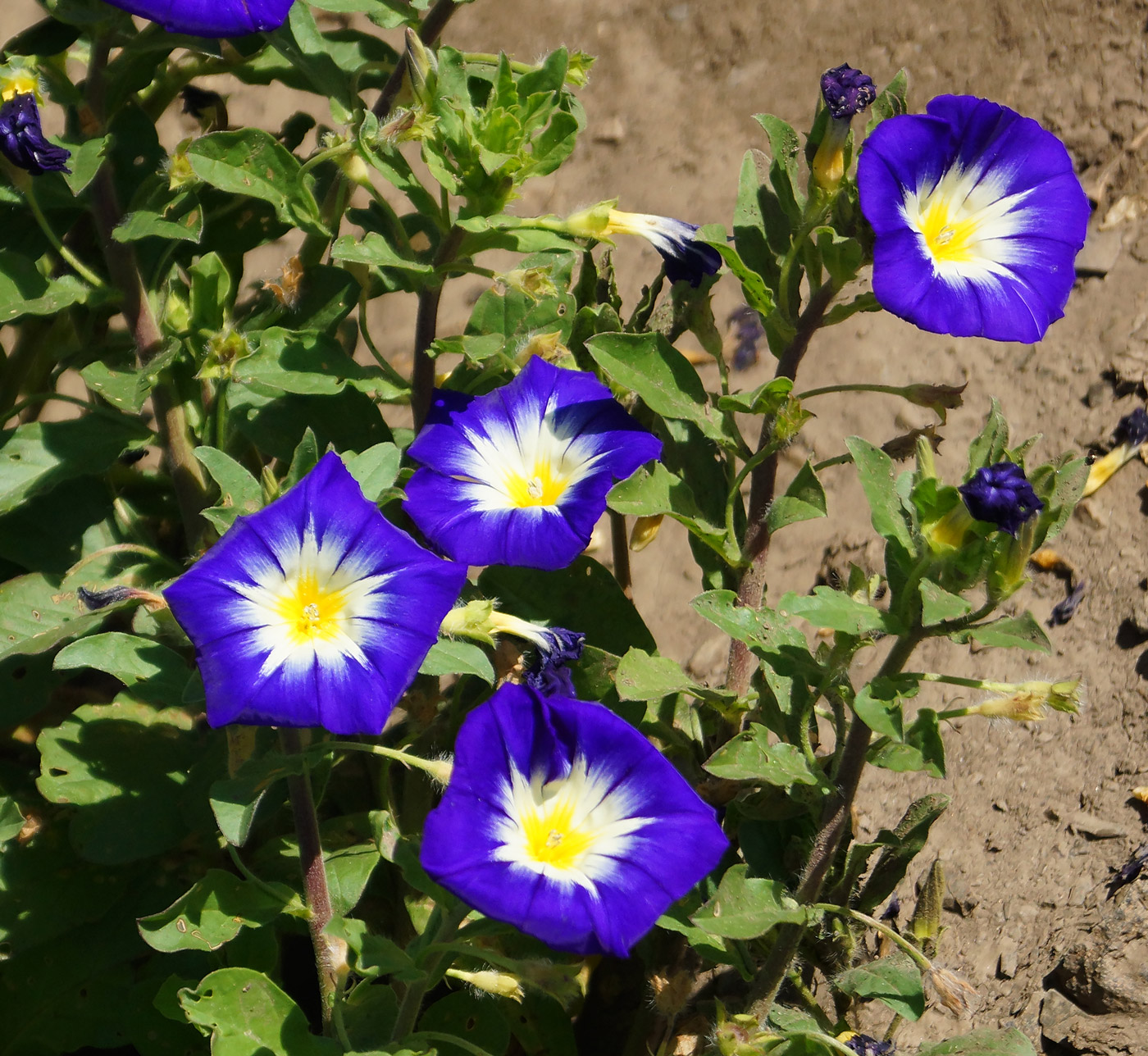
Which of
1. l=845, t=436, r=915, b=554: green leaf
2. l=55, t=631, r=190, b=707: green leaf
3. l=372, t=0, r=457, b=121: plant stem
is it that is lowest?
l=55, t=631, r=190, b=707: green leaf

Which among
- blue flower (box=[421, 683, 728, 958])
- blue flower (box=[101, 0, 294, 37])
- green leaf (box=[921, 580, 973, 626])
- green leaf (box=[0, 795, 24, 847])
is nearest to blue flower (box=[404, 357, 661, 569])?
blue flower (box=[421, 683, 728, 958])

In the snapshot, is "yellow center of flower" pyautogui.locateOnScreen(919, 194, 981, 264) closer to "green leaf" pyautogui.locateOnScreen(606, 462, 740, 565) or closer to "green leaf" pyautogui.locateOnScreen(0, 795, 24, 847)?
"green leaf" pyautogui.locateOnScreen(606, 462, 740, 565)

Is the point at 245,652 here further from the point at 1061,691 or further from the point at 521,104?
the point at 1061,691

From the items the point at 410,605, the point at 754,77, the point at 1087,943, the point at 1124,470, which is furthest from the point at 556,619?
the point at 754,77

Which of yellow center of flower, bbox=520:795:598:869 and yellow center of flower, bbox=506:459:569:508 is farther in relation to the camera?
yellow center of flower, bbox=506:459:569:508

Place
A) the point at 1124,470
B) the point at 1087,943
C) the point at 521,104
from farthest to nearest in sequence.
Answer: the point at 1124,470 < the point at 1087,943 < the point at 521,104

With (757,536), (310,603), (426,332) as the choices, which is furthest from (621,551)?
(310,603)
